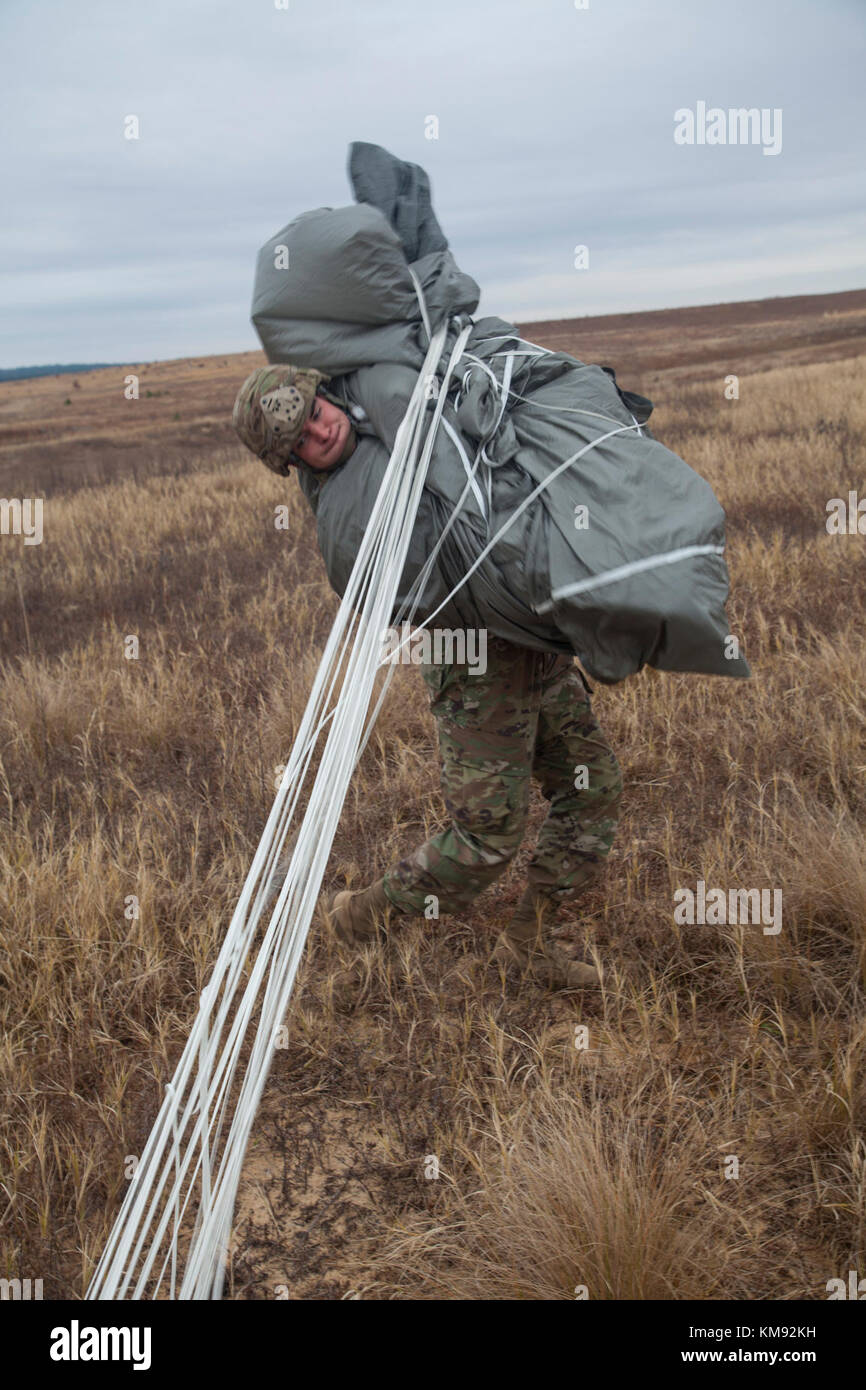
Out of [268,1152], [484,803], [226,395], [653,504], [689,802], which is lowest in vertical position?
[268,1152]

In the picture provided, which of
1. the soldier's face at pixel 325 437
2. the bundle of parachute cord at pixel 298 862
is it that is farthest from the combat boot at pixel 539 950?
the soldier's face at pixel 325 437

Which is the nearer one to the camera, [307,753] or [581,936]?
[307,753]

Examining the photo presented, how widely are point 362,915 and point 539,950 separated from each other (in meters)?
0.49

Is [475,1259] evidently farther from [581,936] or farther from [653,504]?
[653,504]

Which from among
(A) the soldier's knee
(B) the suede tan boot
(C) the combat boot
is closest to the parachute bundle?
(A) the soldier's knee

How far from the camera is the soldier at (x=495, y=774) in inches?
80.0

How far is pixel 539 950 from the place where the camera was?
274 centimetres

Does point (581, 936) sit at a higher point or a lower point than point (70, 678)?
lower

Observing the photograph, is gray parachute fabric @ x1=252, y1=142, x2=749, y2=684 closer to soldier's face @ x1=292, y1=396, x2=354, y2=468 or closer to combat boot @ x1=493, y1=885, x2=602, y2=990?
soldier's face @ x1=292, y1=396, x2=354, y2=468

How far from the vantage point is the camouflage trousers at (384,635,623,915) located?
90.7 inches

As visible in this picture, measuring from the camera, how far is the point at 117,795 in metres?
3.82

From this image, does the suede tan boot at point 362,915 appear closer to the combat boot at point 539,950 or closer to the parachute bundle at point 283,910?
the combat boot at point 539,950

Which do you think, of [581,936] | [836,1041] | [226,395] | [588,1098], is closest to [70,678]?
[581,936]

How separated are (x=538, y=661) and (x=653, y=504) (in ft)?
1.89
